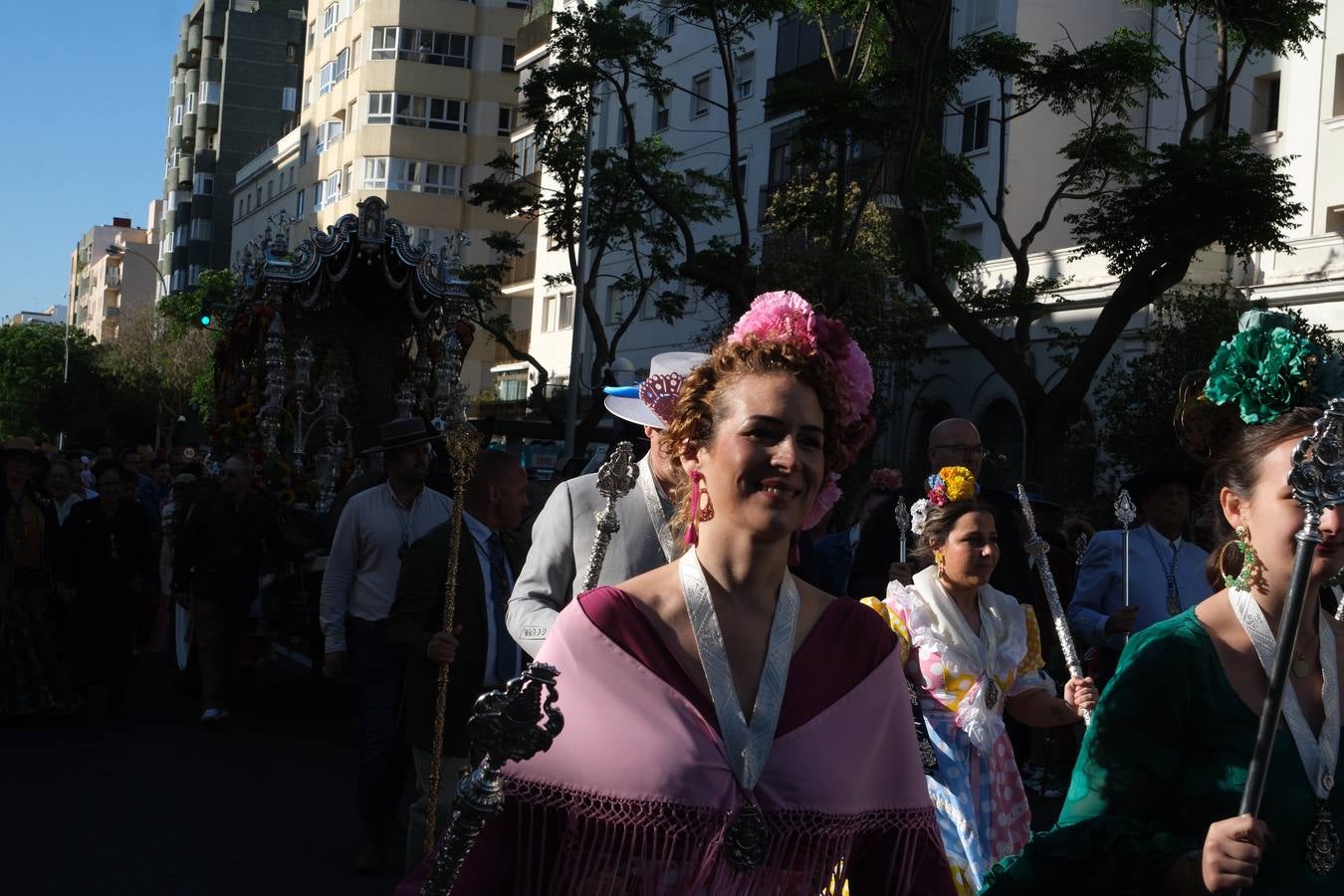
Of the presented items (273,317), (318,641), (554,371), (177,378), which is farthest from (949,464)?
(177,378)

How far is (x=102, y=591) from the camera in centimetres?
1299

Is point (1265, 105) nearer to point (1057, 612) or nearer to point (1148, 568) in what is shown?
point (1148, 568)

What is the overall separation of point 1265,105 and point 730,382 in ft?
89.4

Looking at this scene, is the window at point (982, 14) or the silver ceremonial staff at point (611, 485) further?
the window at point (982, 14)

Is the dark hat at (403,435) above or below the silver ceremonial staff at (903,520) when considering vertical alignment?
above

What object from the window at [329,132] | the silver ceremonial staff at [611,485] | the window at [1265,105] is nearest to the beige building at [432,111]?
the window at [329,132]

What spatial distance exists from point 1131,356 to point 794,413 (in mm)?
24594

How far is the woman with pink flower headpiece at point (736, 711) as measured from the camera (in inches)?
120

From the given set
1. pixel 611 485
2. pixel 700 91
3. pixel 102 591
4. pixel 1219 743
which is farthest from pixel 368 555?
pixel 700 91

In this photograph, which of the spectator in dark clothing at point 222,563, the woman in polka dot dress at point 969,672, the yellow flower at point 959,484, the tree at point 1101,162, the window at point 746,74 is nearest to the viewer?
the woman in polka dot dress at point 969,672

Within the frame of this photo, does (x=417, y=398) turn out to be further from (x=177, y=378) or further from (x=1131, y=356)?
(x=177, y=378)

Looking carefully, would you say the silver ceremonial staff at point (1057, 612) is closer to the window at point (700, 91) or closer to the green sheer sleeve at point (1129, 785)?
the green sheer sleeve at point (1129, 785)

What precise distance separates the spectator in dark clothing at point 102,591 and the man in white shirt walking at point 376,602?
14.2 feet

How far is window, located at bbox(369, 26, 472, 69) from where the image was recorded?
210 feet
